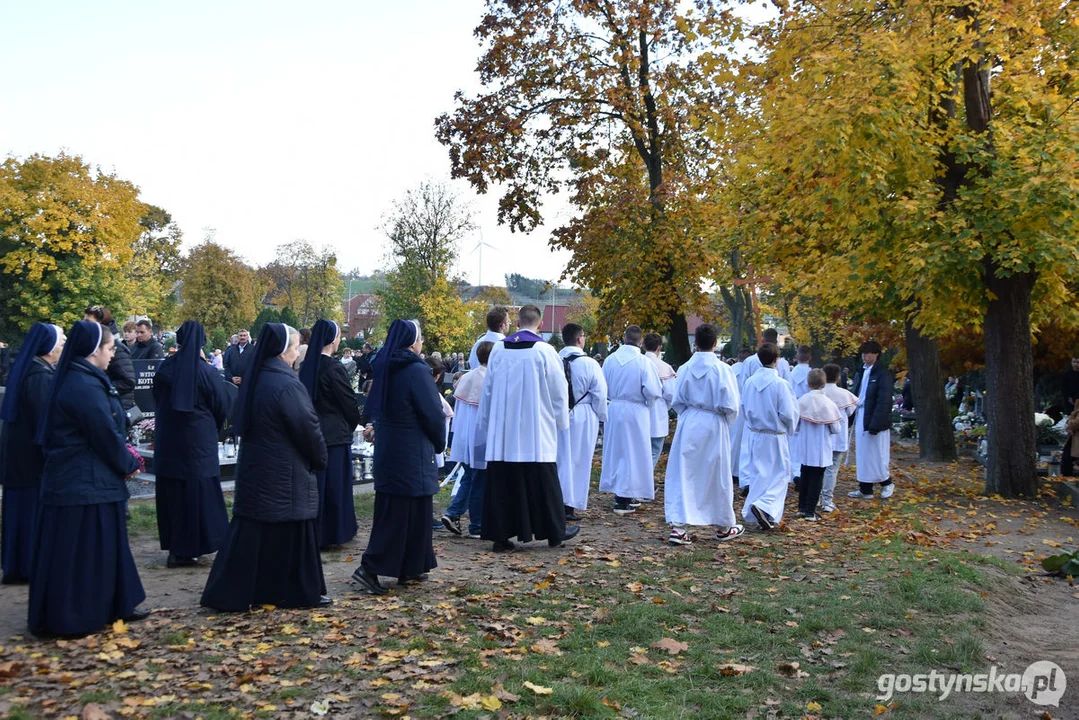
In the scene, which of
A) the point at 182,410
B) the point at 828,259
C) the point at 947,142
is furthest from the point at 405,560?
the point at 947,142

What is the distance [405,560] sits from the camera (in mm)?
7523

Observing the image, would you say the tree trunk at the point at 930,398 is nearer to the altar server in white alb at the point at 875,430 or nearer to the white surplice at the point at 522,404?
the altar server in white alb at the point at 875,430

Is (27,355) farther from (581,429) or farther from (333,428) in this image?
(581,429)


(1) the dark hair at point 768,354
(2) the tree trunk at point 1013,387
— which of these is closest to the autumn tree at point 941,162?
(2) the tree trunk at point 1013,387

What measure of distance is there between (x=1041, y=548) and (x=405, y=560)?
6.78m

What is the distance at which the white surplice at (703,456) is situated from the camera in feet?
32.3

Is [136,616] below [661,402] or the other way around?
below

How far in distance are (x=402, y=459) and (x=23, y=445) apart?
2.88 m

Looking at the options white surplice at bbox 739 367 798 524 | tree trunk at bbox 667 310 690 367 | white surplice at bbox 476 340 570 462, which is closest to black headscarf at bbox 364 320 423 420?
white surplice at bbox 476 340 570 462

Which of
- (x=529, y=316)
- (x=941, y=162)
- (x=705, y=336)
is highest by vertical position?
(x=941, y=162)

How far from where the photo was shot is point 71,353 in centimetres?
619

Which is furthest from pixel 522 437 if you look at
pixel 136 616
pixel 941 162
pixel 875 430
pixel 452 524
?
pixel 941 162

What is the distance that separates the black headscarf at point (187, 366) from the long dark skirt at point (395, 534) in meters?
1.92

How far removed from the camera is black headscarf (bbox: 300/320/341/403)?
27.8 feet
